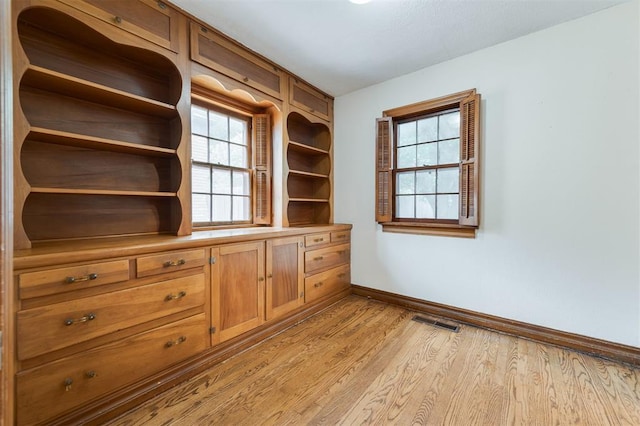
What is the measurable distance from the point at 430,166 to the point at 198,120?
7.65 feet

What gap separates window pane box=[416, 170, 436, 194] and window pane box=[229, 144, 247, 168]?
1.89 metres

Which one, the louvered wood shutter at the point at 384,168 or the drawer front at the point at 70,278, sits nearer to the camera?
the drawer front at the point at 70,278

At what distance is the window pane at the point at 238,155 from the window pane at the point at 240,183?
0.09 m

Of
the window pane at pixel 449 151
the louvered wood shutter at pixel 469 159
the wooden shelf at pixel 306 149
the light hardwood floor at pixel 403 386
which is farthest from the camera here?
the wooden shelf at pixel 306 149

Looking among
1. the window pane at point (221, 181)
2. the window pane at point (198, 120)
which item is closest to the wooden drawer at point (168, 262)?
the window pane at point (221, 181)

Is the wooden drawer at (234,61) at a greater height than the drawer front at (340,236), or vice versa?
the wooden drawer at (234,61)

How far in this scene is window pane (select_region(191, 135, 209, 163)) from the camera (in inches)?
98.8

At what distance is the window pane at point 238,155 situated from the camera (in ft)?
9.40

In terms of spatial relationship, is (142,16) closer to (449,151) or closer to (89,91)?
(89,91)

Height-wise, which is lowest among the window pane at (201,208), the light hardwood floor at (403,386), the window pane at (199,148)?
the light hardwood floor at (403,386)

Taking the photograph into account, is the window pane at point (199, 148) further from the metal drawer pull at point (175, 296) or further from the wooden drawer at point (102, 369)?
the wooden drawer at point (102, 369)

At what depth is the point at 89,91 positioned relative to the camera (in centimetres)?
172

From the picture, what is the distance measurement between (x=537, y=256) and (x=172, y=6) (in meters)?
3.47

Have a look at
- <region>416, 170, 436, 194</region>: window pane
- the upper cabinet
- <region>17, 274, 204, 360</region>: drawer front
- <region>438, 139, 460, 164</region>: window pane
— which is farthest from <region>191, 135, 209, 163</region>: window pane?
<region>438, 139, 460, 164</region>: window pane
